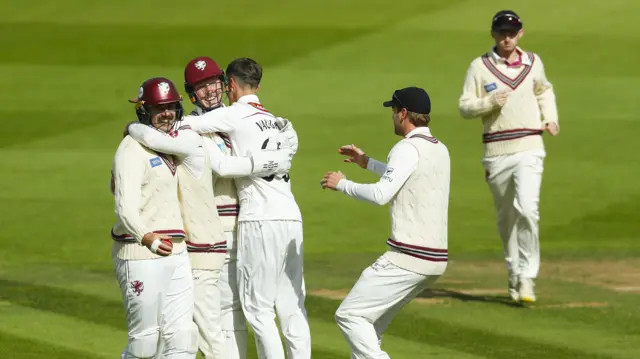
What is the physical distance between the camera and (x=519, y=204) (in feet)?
37.4

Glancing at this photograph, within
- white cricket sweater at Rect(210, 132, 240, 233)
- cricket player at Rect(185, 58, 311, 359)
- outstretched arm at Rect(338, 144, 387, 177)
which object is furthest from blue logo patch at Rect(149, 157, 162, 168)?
outstretched arm at Rect(338, 144, 387, 177)

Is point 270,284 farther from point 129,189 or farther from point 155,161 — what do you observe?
point 129,189

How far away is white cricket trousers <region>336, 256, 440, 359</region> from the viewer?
7.93m

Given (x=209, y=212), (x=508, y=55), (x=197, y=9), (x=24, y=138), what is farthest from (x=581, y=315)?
(x=197, y=9)

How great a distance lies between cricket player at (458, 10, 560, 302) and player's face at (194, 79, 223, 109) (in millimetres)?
3450

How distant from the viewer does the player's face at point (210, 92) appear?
843 centimetres

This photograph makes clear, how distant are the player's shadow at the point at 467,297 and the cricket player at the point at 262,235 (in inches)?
134

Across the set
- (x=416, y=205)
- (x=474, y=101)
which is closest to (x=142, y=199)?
(x=416, y=205)

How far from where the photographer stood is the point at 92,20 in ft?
78.9

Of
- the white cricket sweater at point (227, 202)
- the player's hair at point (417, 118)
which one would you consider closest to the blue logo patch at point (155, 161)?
the white cricket sweater at point (227, 202)

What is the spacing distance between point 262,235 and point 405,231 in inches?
38.0

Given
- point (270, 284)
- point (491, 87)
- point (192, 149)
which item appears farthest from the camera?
point (491, 87)

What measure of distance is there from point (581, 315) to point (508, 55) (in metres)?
2.39

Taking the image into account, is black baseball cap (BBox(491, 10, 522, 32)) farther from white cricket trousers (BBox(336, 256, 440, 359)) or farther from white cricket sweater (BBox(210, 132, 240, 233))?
white cricket trousers (BBox(336, 256, 440, 359))
